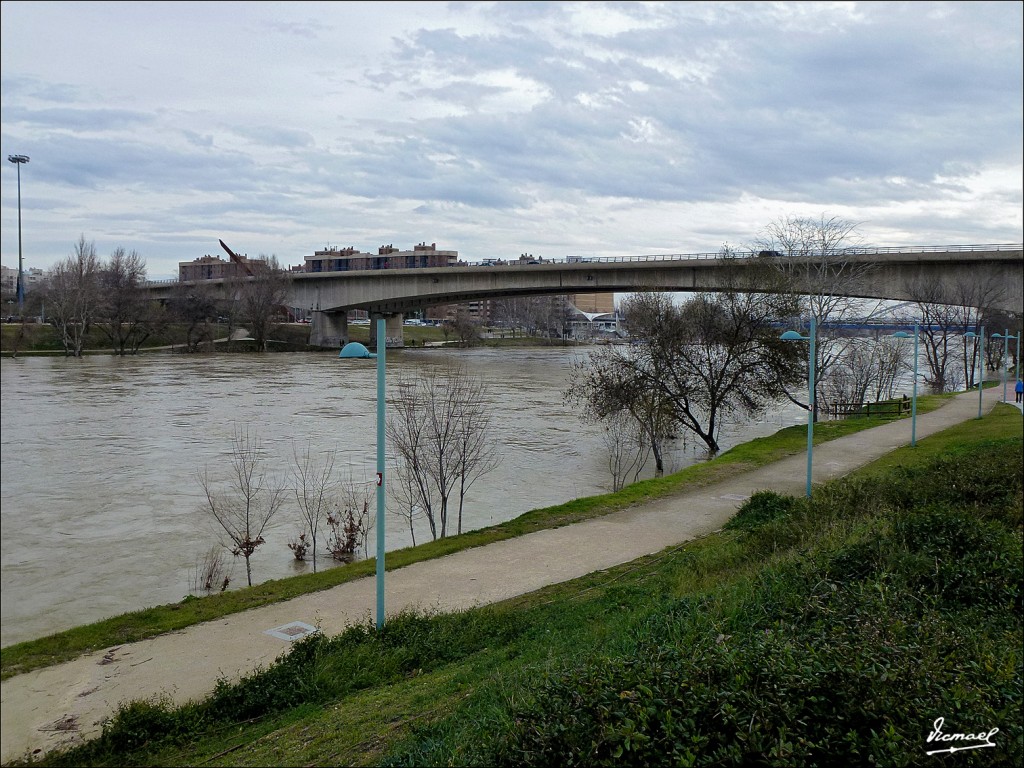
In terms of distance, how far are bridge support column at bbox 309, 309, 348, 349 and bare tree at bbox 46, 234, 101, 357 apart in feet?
43.7

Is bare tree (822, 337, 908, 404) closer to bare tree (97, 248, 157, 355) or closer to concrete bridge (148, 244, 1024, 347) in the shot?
concrete bridge (148, 244, 1024, 347)

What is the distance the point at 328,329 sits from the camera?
22109mm

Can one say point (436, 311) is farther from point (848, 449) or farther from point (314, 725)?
point (314, 725)

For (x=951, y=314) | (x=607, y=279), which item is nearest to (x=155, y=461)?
(x=607, y=279)

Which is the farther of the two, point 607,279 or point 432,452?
point 607,279

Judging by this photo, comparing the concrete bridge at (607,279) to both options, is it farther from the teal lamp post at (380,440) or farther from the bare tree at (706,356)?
the teal lamp post at (380,440)

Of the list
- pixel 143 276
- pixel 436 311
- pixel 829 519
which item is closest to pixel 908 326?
pixel 436 311

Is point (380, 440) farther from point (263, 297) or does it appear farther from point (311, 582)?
point (263, 297)

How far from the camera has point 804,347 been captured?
29906mm

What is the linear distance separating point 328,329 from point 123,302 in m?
14.4

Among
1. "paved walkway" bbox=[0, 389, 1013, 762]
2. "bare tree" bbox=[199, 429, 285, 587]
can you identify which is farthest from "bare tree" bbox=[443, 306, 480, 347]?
"bare tree" bbox=[199, 429, 285, 587]

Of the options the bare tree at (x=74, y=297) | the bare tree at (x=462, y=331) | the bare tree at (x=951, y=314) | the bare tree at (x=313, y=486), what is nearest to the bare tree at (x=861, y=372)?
the bare tree at (x=951, y=314)

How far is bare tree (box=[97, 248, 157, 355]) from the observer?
7205mm

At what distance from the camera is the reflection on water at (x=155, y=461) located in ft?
11.6
